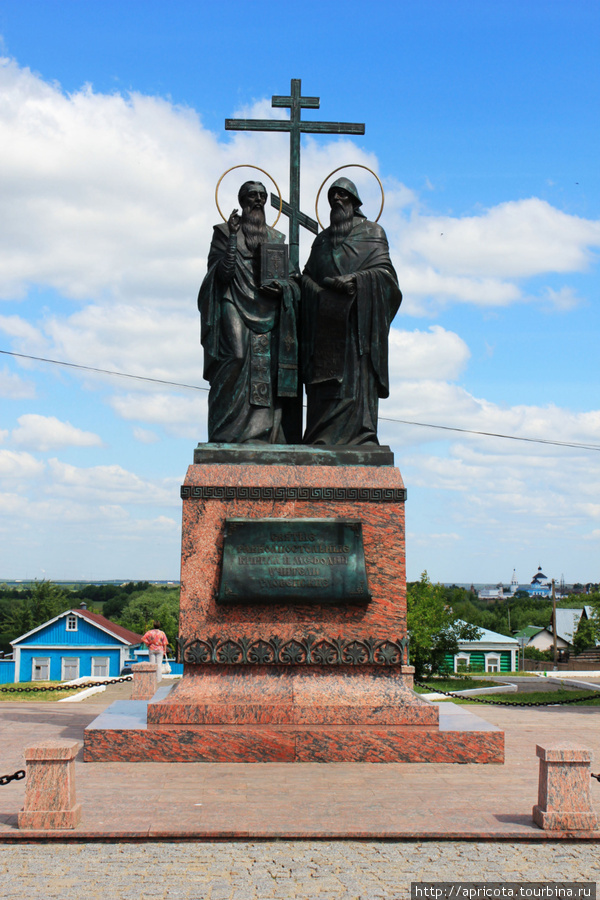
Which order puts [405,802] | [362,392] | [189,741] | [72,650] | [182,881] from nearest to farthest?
[182,881] → [405,802] → [189,741] → [362,392] → [72,650]

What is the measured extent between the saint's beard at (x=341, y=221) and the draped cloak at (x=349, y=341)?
0.24 feet

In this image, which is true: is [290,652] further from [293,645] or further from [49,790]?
[49,790]

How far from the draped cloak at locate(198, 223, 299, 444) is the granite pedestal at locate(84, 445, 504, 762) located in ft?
1.91

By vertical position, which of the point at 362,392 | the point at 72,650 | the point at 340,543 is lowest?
the point at 72,650

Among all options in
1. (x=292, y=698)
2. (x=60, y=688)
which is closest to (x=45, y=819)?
(x=292, y=698)

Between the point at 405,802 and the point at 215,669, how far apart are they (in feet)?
8.51

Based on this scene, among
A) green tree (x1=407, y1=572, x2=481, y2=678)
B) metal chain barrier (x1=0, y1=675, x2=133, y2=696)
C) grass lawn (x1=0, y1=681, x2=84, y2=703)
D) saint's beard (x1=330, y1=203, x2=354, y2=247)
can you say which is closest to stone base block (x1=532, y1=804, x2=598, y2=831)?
saint's beard (x1=330, y1=203, x2=354, y2=247)

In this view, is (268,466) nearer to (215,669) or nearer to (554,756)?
(215,669)

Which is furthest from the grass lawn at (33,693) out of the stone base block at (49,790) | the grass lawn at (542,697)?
the stone base block at (49,790)

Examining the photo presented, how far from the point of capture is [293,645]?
8891 millimetres

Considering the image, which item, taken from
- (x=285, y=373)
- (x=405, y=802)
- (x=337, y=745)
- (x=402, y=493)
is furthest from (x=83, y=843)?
(x=285, y=373)

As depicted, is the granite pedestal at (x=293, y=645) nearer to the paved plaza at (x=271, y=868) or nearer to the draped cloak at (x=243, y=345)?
the draped cloak at (x=243, y=345)

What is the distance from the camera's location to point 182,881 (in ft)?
17.3

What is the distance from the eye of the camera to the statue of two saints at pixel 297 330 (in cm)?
997
